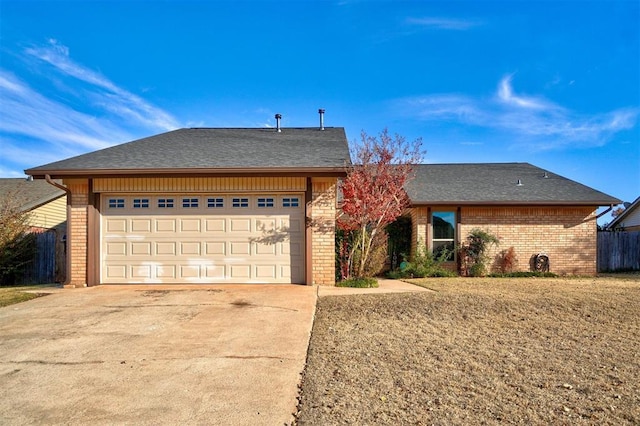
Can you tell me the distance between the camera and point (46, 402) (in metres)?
3.38

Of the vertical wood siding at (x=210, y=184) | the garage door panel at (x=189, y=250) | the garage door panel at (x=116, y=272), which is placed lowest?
the garage door panel at (x=116, y=272)

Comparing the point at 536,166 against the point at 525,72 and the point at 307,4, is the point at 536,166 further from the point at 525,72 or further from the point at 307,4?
the point at 307,4

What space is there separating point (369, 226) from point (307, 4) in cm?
630

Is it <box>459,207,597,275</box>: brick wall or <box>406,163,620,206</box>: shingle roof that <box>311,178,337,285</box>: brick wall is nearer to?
<box>406,163,620,206</box>: shingle roof

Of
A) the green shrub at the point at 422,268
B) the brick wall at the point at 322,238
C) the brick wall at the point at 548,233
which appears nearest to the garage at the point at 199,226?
the brick wall at the point at 322,238

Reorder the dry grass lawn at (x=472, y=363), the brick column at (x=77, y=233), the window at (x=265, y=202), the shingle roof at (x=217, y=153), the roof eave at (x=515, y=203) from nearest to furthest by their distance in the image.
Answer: the dry grass lawn at (x=472, y=363), the shingle roof at (x=217, y=153), the brick column at (x=77, y=233), the window at (x=265, y=202), the roof eave at (x=515, y=203)

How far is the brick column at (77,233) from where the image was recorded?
10.2 metres

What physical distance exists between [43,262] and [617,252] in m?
21.3

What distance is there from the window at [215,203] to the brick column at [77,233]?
3.05 meters

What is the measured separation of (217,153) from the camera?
10.9 m

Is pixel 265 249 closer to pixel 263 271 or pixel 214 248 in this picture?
pixel 263 271

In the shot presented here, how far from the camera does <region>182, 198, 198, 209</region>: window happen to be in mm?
10328

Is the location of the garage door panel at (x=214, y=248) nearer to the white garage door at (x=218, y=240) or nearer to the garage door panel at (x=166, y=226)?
the white garage door at (x=218, y=240)

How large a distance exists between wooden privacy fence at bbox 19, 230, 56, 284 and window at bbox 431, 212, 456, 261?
12561mm
